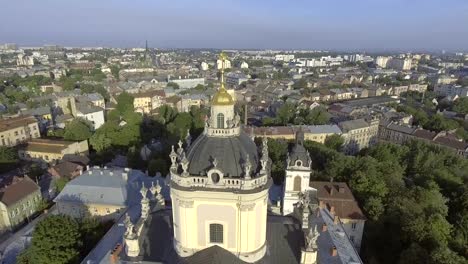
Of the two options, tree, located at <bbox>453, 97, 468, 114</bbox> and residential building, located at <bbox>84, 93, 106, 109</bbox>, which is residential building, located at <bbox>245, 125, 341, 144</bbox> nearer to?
residential building, located at <bbox>84, 93, 106, 109</bbox>

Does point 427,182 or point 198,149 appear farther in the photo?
point 427,182

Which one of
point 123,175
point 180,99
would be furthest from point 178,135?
point 180,99

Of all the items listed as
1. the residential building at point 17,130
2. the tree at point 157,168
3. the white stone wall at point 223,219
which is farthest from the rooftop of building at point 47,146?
the white stone wall at point 223,219

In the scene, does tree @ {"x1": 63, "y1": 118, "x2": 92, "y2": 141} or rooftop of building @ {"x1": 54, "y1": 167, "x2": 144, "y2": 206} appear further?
tree @ {"x1": 63, "y1": 118, "x2": 92, "y2": 141}

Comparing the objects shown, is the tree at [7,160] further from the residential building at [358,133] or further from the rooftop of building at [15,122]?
the residential building at [358,133]

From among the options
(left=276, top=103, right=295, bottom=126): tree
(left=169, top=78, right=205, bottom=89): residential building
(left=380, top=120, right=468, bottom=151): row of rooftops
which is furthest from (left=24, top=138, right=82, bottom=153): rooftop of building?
(left=169, top=78, right=205, bottom=89): residential building

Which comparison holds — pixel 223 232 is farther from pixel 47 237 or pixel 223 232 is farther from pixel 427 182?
pixel 427 182
